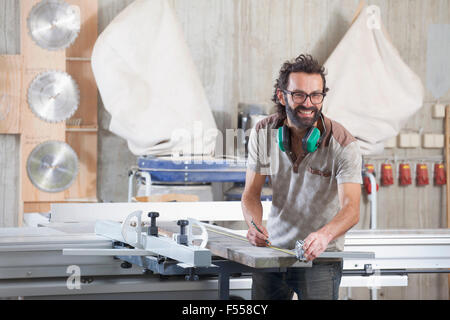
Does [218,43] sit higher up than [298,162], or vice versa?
[218,43]

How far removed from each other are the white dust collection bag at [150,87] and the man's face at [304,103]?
6.46 feet

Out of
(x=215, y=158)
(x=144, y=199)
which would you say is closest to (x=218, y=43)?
(x=215, y=158)

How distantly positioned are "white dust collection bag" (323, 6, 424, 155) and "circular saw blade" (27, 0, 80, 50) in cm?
168

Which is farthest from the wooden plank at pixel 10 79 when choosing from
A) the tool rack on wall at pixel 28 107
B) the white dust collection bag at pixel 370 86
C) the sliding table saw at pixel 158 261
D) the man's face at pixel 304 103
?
the man's face at pixel 304 103

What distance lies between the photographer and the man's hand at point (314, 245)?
205 centimetres

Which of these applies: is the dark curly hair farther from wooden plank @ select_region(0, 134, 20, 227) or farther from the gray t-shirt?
wooden plank @ select_region(0, 134, 20, 227)

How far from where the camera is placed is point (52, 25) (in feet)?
14.6

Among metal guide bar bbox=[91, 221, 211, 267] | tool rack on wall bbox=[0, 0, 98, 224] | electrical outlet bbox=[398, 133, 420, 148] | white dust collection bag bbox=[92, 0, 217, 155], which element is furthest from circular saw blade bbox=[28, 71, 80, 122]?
electrical outlet bbox=[398, 133, 420, 148]

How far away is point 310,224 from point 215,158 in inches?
80.2

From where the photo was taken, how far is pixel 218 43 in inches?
198

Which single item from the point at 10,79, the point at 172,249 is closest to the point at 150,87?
the point at 10,79

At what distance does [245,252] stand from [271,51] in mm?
3167

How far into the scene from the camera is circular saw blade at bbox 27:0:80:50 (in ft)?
14.6

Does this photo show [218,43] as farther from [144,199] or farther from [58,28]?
[144,199]
